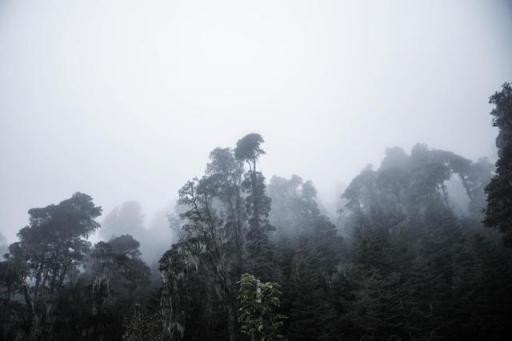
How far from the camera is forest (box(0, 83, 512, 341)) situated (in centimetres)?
1552

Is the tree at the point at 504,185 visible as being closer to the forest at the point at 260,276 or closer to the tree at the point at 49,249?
the forest at the point at 260,276

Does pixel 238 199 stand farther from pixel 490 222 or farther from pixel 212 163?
pixel 490 222

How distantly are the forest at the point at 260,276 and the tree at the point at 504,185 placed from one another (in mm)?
90

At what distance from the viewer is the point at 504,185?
19.4 metres

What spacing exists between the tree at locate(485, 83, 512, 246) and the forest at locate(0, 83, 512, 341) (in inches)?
3.5

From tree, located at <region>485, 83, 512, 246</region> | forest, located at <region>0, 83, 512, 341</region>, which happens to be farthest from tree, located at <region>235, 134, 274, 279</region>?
tree, located at <region>485, 83, 512, 246</region>

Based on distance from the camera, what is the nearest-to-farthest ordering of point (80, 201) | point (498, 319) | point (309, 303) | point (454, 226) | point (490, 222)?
1. point (498, 319)
2. point (309, 303)
3. point (490, 222)
4. point (454, 226)
5. point (80, 201)

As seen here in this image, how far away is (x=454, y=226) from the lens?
25.7m

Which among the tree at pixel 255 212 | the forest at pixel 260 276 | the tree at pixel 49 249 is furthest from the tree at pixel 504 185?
the tree at pixel 49 249

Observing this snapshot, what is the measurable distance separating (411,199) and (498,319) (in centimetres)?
3288

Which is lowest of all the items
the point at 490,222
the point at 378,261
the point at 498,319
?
the point at 498,319

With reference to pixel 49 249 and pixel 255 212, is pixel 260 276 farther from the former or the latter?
pixel 49 249

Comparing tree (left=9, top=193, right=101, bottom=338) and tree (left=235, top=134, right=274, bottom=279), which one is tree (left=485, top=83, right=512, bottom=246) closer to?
tree (left=235, top=134, right=274, bottom=279)

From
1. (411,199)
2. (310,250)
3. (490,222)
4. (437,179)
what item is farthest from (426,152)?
(310,250)
